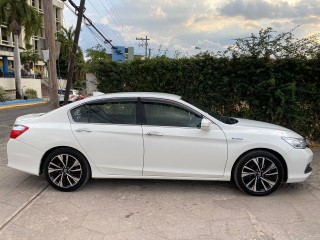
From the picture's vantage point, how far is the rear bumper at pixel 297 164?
15.1ft

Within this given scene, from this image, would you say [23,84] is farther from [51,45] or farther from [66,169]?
[66,169]

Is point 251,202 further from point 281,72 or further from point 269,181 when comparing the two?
point 281,72

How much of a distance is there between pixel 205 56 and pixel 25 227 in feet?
18.5

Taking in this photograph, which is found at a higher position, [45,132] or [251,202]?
[45,132]

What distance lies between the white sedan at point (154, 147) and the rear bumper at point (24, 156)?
14 millimetres

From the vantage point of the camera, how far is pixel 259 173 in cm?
464

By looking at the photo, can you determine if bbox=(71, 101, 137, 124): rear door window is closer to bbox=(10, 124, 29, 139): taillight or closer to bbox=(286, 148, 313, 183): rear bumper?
bbox=(10, 124, 29, 139): taillight

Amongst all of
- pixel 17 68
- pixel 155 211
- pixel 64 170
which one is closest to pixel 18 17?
pixel 17 68

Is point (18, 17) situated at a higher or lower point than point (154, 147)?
higher

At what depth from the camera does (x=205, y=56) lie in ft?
25.4

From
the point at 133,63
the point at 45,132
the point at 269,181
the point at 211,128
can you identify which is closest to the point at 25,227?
the point at 45,132

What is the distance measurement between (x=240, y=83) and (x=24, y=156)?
514cm

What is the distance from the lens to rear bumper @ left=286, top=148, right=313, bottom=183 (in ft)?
15.1

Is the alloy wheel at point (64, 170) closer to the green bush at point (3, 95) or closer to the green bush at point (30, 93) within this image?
the green bush at point (3, 95)
